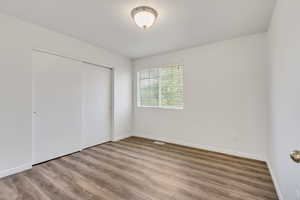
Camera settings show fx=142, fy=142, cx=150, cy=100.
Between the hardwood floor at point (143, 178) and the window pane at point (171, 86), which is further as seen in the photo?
the window pane at point (171, 86)

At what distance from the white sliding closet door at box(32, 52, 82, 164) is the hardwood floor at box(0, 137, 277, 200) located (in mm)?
287

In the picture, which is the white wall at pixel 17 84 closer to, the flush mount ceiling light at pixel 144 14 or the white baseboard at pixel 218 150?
the flush mount ceiling light at pixel 144 14

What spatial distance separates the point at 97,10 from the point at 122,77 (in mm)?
2398

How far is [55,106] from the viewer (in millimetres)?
2930

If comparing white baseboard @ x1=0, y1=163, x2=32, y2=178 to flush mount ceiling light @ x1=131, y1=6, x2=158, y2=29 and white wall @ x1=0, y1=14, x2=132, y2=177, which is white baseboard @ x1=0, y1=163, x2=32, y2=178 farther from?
flush mount ceiling light @ x1=131, y1=6, x2=158, y2=29

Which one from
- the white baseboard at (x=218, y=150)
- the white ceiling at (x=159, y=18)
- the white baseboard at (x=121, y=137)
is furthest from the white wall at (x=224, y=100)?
the white baseboard at (x=121, y=137)

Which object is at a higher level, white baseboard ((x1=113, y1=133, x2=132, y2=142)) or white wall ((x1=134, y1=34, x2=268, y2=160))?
white wall ((x1=134, y1=34, x2=268, y2=160))

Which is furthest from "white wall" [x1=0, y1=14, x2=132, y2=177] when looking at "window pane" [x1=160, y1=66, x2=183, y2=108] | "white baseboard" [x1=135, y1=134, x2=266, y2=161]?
"white baseboard" [x1=135, y1=134, x2=266, y2=161]

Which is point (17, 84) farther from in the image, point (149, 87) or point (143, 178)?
point (149, 87)

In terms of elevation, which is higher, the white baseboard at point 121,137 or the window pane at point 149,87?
the window pane at point 149,87

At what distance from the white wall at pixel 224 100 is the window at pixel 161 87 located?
8.2 inches

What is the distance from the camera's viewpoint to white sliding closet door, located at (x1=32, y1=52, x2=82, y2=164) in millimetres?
2680

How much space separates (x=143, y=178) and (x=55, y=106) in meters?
2.26

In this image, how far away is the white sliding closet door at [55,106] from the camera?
2.68 m
